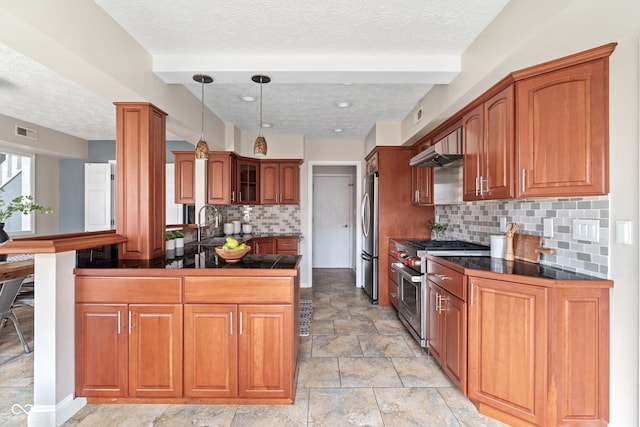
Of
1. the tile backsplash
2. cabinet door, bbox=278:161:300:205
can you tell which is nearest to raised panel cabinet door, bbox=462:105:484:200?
the tile backsplash

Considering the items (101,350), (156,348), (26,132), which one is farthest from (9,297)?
(26,132)

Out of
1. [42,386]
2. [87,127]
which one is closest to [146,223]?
[42,386]

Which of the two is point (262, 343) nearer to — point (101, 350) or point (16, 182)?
point (101, 350)

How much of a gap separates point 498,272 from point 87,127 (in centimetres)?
589

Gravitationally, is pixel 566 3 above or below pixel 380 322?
above

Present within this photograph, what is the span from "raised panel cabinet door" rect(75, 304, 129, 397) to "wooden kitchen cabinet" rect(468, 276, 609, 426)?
2414 mm

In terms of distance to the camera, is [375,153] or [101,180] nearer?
[375,153]

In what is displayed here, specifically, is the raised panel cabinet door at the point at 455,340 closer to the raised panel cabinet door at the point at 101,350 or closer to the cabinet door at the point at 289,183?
the raised panel cabinet door at the point at 101,350

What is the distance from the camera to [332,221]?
270 inches

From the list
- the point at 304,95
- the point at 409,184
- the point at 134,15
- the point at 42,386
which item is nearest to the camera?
the point at 42,386

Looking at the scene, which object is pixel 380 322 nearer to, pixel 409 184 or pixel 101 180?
pixel 409 184

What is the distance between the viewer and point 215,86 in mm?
3164

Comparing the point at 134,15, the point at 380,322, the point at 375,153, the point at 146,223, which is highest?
the point at 134,15

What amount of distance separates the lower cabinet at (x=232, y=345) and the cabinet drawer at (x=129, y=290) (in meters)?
0.16
